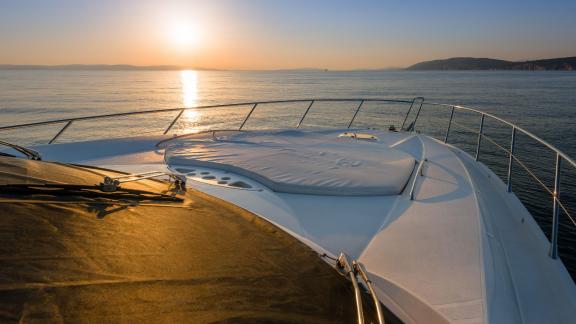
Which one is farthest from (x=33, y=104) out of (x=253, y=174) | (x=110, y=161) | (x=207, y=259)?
(x=207, y=259)

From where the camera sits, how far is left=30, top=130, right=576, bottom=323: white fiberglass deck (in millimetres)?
1968

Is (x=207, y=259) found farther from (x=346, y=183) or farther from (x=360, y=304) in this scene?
(x=346, y=183)

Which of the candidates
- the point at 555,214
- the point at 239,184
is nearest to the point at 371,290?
the point at 555,214

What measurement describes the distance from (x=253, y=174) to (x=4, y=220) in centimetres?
260

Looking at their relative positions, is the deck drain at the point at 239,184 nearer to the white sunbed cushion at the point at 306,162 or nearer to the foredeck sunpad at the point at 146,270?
the white sunbed cushion at the point at 306,162

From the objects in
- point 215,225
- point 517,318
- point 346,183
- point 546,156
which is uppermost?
point 215,225

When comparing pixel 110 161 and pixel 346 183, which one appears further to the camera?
pixel 110 161

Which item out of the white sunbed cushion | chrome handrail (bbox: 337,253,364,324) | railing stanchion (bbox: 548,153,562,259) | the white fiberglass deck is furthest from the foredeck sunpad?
the white sunbed cushion

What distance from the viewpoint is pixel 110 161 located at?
485cm

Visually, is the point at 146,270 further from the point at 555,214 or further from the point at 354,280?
the point at 555,214

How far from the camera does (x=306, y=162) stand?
4.45m

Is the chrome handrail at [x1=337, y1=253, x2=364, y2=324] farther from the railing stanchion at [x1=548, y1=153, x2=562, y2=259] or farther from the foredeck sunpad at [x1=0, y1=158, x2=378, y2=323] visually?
the railing stanchion at [x1=548, y1=153, x2=562, y2=259]

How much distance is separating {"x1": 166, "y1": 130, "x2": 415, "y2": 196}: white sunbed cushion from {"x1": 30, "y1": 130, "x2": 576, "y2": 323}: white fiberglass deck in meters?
0.09

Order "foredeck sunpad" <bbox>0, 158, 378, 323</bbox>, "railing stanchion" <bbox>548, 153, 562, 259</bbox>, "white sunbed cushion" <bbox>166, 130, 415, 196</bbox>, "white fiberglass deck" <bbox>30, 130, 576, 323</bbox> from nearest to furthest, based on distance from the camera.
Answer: "foredeck sunpad" <bbox>0, 158, 378, 323</bbox>, "white fiberglass deck" <bbox>30, 130, 576, 323</bbox>, "railing stanchion" <bbox>548, 153, 562, 259</bbox>, "white sunbed cushion" <bbox>166, 130, 415, 196</bbox>
